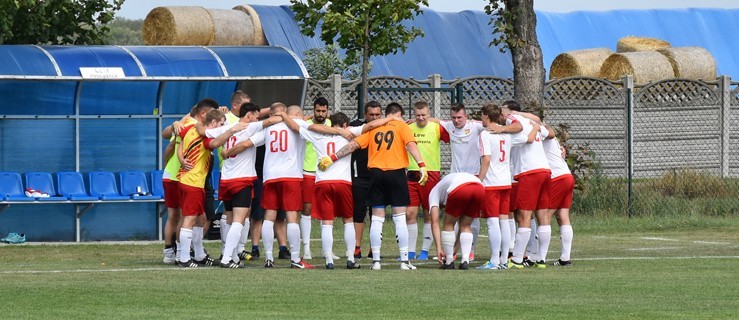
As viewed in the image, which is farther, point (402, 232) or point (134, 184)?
point (134, 184)

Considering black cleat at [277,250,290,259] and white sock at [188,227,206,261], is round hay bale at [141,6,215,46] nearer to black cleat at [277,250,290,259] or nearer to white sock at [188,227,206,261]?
black cleat at [277,250,290,259]

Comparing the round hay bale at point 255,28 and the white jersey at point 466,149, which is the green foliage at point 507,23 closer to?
the white jersey at point 466,149

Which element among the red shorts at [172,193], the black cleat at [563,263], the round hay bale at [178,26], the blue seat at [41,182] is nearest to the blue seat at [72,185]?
the blue seat at [41,182]

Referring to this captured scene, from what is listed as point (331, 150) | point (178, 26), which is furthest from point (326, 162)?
point (178, 26)

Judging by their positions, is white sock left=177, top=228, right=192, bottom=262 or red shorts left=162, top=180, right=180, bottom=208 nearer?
white sock left=177, top=228, right=192, bottom=262

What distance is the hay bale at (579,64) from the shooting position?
135ft

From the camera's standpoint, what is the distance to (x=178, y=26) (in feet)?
126

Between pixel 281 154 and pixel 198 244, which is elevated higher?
pixel 281 154

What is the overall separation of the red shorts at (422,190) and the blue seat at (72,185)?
520 cm

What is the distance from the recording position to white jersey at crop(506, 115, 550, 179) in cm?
1802

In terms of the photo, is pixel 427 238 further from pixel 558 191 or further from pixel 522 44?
pixel 522 44

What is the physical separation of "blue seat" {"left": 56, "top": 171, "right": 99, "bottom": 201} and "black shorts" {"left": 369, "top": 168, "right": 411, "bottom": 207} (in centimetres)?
620

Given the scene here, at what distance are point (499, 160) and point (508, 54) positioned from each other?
104 ft

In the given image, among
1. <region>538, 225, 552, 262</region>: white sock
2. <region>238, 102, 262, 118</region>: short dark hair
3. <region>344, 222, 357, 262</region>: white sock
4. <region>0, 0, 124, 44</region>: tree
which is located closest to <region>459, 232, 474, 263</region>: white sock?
<region>538, 225, 552, 262</region>: white sock
